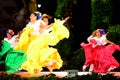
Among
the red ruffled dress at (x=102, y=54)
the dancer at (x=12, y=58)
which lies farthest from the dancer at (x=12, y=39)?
the red ruffled dress at (x=102, y=54)

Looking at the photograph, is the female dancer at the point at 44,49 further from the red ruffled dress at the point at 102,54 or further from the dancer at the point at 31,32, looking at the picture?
the red ruffled dress at the point at 102,54

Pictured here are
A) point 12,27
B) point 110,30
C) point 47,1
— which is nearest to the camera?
point 110,30

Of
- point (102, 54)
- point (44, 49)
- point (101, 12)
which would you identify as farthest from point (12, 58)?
point (101, 12)

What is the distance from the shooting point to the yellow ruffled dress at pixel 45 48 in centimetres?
1514

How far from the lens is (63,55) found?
766 inches

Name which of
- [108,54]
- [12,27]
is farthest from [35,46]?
[12,27]

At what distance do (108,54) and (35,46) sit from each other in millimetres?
2203

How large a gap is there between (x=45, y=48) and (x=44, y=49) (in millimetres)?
48

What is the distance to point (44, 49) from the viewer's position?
15.2 m

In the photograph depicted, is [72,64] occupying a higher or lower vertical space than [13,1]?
lower

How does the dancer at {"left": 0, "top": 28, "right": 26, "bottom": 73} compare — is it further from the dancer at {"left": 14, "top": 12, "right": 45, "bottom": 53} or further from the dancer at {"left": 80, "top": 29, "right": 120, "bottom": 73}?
the dancer at {"left": 80, "top": 29, "right": 120, "bottom": 73}

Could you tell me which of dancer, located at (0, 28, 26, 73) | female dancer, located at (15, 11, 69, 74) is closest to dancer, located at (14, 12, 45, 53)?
female dancer, located at (15, 11, 69, 74)

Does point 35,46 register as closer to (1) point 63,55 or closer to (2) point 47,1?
(1) point 63,55

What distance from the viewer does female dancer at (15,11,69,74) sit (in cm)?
1514
